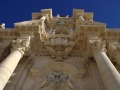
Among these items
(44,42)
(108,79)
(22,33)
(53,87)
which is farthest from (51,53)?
(108,79)

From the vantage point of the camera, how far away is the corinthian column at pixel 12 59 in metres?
12.0

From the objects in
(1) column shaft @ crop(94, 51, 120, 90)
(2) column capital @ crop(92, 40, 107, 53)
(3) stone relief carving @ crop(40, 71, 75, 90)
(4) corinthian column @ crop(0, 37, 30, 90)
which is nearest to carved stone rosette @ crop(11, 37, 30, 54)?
(4) corinthian column @ crop(0, 37, 30, 90)

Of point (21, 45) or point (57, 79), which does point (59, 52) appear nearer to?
point (57, 79)

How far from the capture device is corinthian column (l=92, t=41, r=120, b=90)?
11352 millimetres

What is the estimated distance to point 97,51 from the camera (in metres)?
15.9

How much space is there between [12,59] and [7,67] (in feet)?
4.16

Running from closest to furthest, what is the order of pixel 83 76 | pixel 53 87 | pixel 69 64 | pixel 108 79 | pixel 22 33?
pixel 108 79 → pixel 53 87 → pixel 83 76 → pixel 69 64 → pixel 22 33

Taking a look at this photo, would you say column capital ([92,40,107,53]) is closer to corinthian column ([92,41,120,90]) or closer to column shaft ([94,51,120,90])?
corinthian column ([92,41,120,90])

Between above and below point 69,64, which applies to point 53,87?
below

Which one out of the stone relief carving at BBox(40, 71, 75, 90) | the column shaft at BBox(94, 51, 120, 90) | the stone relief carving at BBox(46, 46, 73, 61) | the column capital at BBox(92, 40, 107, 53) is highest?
the column capital at BBox(92, 40, 107, 53)

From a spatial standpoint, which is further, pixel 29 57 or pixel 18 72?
pixel 29 57

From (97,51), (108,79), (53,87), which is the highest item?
(97,51)

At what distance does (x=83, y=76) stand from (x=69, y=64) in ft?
5.48

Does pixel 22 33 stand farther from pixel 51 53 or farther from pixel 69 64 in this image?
pixel 69 64
